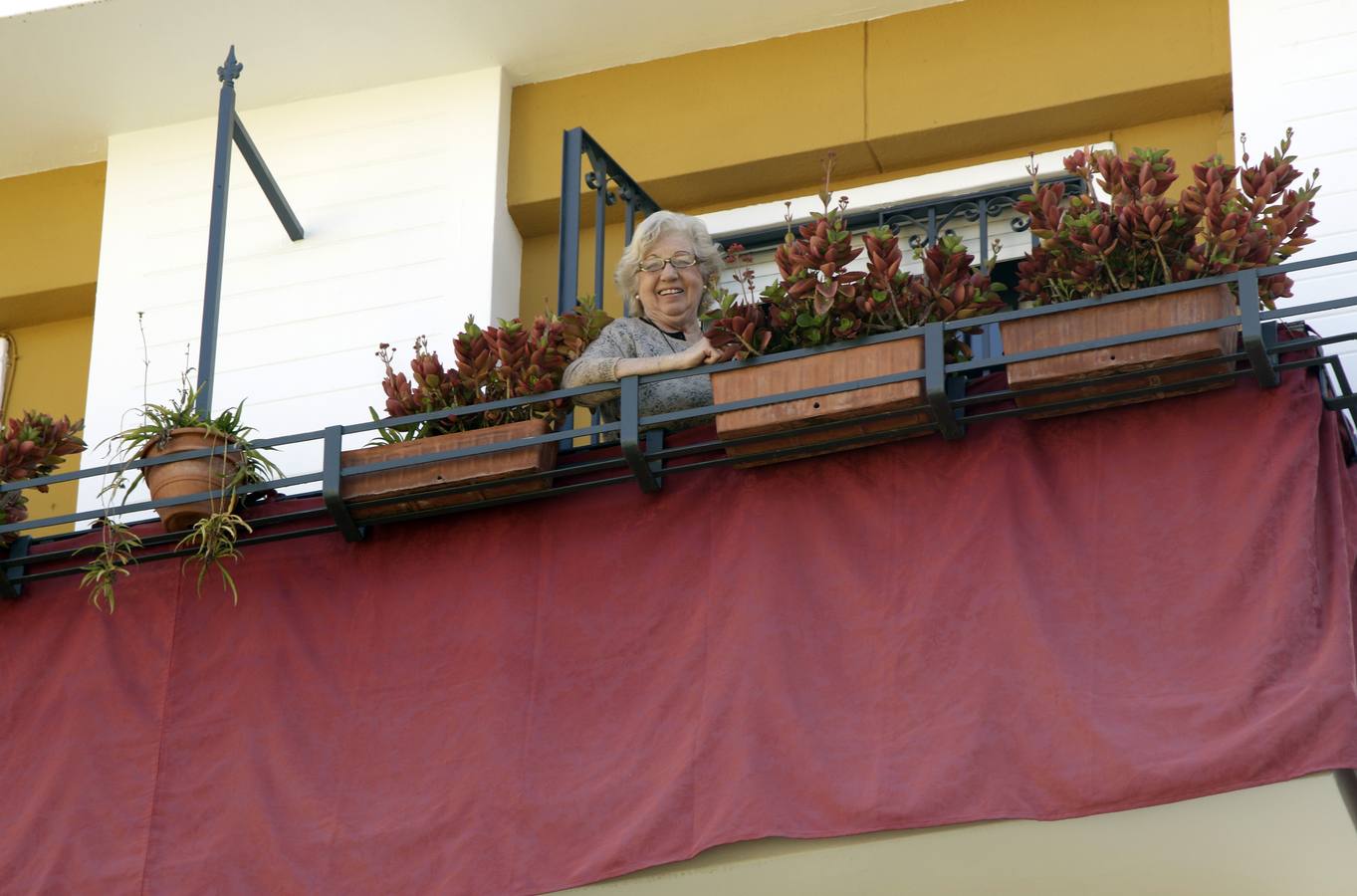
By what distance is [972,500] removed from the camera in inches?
264

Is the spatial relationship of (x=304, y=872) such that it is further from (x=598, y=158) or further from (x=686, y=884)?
(x=598, y=158)

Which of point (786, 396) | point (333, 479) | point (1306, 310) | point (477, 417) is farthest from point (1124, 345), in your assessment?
point (333, 479)

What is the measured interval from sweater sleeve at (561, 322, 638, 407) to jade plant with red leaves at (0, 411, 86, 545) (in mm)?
1805

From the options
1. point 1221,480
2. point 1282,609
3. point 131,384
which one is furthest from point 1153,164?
point 131,384

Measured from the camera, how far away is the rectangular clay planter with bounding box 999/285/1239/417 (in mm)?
6438

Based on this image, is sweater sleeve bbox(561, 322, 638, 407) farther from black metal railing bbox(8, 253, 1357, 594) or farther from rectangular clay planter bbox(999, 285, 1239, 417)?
rectangular clay planter bbox(999, 285, 1239, 417)

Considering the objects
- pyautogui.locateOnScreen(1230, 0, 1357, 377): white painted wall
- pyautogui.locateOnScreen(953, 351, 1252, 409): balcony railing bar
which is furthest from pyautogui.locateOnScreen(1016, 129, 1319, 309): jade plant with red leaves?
pyautogui.locateOnScreen(1230, 0, 1357, 377): white painted wall

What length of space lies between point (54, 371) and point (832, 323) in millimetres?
4084

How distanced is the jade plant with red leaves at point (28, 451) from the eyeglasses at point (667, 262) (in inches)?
77.6

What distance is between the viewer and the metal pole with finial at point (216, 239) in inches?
305

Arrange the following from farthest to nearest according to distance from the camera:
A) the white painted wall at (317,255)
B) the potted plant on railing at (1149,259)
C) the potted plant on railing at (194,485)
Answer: the white painted wall at (317,255) < the potted plant on railing at (194,485) < the potted plant on railing at (1149,259)

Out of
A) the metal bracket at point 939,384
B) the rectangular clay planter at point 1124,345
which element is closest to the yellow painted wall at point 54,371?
the metal bracket at point 939,384

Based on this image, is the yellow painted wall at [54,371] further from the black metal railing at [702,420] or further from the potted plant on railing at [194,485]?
the potted plant on railing at [194,485]

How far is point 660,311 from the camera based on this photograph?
764cm
